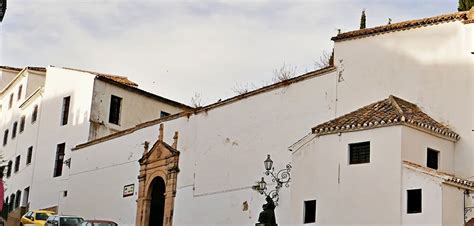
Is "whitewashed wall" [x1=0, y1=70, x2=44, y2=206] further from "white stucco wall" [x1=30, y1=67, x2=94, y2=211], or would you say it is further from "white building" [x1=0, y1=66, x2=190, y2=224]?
"white stucco wall" [x1=30, y1=67, x2=94, y2=211]

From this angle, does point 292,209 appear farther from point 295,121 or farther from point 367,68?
point 367,68

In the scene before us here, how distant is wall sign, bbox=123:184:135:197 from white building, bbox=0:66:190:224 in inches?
207

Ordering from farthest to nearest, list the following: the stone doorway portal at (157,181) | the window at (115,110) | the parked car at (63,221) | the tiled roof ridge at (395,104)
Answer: the window at (115,110), the stone doorway portal at (157,181), the parked car at (63,221), the tiled roof ridge at (395,104)

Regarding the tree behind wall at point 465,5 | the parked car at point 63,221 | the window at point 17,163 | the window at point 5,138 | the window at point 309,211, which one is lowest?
the parked car at point 63,221

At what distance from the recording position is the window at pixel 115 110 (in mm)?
36844

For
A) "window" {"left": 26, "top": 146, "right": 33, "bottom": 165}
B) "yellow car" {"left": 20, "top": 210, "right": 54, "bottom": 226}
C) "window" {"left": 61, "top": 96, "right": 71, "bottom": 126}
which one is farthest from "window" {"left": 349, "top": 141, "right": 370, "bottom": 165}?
"window" {"left": 26, "top": 146, "right": 33, "bottom": 165}

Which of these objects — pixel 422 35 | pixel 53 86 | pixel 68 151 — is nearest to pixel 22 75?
pixel 53 86

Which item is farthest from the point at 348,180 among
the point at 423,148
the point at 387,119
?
the point at 423,148

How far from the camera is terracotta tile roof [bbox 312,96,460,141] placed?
795 inches

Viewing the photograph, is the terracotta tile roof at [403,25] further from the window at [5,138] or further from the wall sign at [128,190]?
the window at [5,138]

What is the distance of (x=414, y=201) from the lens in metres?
19.3

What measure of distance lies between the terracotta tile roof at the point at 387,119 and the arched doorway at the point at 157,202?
9.56 m

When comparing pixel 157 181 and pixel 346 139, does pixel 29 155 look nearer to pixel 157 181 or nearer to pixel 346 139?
pixel 157 181

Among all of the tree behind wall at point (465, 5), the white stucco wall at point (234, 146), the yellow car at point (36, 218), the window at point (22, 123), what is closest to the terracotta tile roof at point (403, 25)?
the white stucco wall at point (234, 146)
